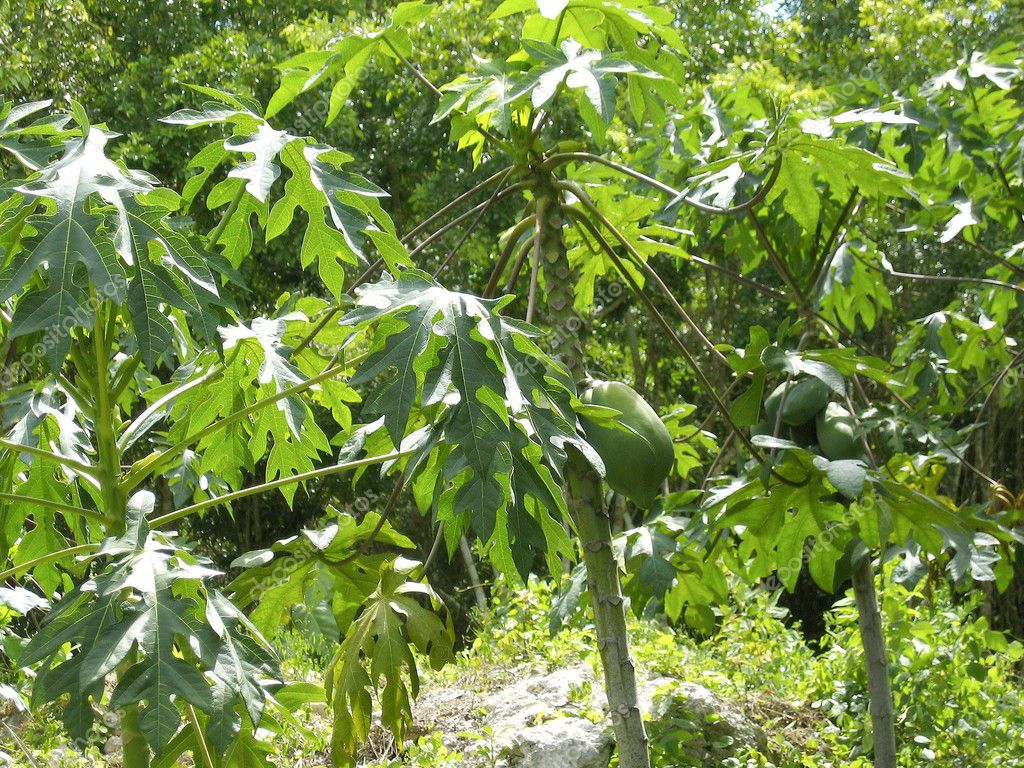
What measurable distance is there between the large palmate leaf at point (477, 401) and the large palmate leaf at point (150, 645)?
33 centimetres

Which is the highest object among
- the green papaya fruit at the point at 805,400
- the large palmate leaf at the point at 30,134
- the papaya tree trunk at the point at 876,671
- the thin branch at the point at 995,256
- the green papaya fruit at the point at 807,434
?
the large palmate leaf at the point at 30,134

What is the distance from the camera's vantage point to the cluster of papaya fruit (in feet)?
6.30

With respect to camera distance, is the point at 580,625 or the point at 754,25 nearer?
the point at 580,625

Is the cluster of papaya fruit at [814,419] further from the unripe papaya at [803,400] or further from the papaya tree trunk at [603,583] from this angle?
the papaya tree trunk at [603,583]

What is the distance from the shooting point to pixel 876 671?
2.05m

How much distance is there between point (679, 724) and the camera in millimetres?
2799

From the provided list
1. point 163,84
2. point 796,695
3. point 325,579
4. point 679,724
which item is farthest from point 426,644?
point 163,84

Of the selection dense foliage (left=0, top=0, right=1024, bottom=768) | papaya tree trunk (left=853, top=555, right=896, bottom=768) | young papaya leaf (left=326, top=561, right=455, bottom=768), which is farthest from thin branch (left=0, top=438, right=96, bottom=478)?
papaya tree trunk (left=853, top=555, right=896, bottom=768)

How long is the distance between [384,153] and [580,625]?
3.81 meters

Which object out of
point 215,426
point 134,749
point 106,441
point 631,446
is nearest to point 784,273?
point 631,446

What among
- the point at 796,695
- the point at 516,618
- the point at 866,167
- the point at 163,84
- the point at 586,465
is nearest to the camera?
the point at 586,465

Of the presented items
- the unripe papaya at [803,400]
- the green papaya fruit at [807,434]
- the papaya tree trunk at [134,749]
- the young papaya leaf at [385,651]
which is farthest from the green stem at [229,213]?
the green papaya fruit at [807,434]

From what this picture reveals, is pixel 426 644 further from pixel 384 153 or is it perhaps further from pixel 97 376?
pixel 384 153

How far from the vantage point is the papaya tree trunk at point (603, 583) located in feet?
4.58
